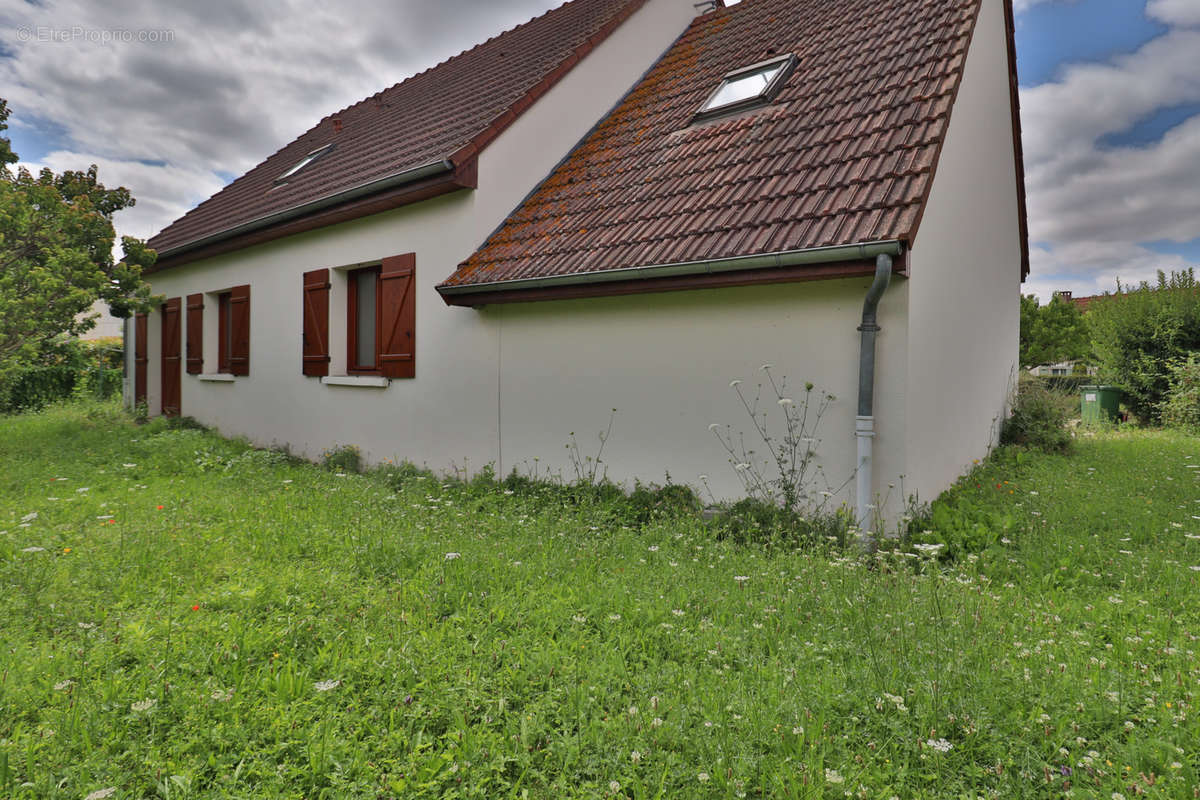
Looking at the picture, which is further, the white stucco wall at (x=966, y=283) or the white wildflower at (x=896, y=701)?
the white stucco wall at (x=966, y=283)

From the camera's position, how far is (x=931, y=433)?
511 cm

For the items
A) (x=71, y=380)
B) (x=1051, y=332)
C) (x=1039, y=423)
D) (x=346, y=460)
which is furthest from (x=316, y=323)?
(x=1051, y=332)

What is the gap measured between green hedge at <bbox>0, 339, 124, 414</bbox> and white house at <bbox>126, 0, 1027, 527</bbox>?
8026mm

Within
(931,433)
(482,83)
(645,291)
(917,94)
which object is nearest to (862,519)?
(931,433)

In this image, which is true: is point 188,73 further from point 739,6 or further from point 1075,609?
point 1075,609

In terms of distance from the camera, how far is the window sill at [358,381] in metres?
7.77

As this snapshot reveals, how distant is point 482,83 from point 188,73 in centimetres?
466

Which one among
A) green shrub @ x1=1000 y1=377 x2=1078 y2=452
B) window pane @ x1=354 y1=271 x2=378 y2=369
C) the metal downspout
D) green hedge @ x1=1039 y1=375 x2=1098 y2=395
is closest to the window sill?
window pane @ x1=354 y1=271 x2=378 y2=369

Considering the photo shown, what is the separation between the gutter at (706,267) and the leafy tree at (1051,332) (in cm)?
2990

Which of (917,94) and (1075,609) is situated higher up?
(917,94)

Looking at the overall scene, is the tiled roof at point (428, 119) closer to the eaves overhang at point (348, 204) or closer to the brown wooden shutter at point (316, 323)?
the eaves overhang at point (348, 204)

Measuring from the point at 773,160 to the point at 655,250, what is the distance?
1521 millimetres

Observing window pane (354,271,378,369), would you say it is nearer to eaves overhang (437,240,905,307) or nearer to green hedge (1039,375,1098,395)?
eaves overhang (437,240,905,307)

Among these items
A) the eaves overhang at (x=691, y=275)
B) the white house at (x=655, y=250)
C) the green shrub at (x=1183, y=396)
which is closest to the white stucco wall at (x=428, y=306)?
the white house at (x=655, y=250)
